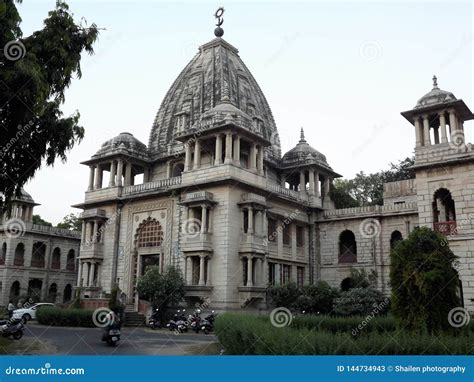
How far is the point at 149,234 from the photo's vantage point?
101 ft

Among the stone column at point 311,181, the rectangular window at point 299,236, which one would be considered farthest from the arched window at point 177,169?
the stone column at point 311,181

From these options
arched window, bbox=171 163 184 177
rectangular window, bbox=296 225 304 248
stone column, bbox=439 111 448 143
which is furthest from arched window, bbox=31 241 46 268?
stone column, bbox=439 111 448 143

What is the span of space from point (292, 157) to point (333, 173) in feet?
11.3

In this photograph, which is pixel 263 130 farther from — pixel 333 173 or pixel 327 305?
pixel 327 305

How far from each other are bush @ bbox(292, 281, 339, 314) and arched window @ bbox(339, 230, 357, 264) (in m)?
7.35

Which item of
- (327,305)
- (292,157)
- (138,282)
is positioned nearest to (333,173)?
(292,157)

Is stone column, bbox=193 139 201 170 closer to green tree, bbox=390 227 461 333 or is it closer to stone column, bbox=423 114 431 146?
stone column, bbox=423 114 431 146

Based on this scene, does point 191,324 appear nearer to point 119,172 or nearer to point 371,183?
point 119,172

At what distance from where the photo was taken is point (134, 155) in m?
34.2
